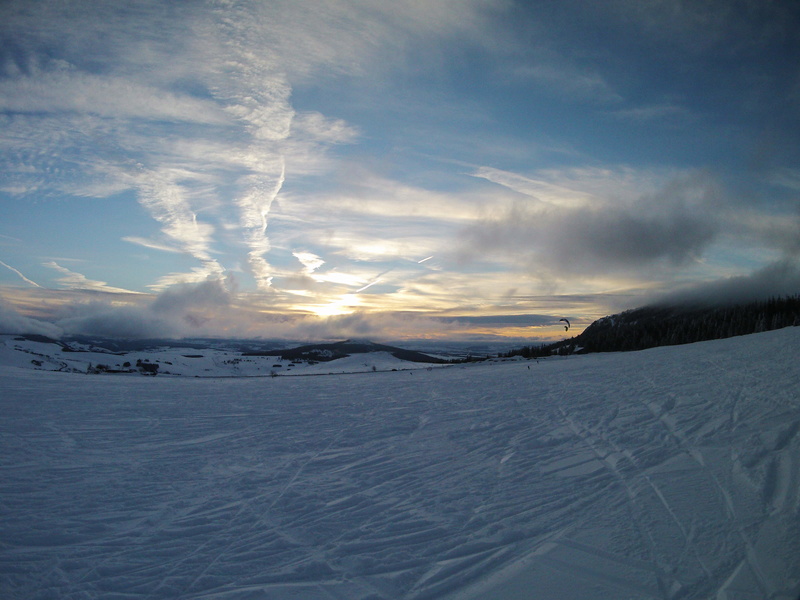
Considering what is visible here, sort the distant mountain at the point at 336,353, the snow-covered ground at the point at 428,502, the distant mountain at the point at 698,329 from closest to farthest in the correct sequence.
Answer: the snow-covered ground at the point at 428,502, the distant mountain at the point at 698,329, the distant mountain at the point at 336,353

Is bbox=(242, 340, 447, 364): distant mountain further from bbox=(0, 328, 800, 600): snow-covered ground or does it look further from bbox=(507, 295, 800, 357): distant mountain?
bbox=(0, 328, 800, 600): snow-covered ground

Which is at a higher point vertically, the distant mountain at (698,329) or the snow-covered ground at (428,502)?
the distant mountain at (698,329)

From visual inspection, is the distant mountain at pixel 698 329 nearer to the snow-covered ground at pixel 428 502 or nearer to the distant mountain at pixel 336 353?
the distant mountain at pixel 336 353

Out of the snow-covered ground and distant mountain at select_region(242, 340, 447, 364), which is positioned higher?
the snow-covered ground

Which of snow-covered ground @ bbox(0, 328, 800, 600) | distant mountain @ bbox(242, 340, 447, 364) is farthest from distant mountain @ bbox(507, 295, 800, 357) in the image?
snow-covered ground @ bbox(0, 328, 800, 600)

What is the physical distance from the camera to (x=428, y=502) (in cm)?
638

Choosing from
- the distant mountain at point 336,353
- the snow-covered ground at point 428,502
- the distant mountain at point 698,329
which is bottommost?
the distant mountain at point 336,353

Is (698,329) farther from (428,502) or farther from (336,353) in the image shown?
(336,353)

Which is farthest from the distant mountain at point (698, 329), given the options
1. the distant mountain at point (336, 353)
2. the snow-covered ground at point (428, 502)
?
the snow-covered ground at point (428, 502)

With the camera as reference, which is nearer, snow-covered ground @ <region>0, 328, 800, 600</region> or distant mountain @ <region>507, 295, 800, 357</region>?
snow-covered ground @ <region>0, 328, 800, 600</region>

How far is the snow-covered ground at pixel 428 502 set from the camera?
14.5 ft

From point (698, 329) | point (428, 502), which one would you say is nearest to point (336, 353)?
point (698, 329)

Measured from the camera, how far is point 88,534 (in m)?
5.68

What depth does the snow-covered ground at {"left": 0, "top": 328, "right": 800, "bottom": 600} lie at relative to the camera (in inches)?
174
